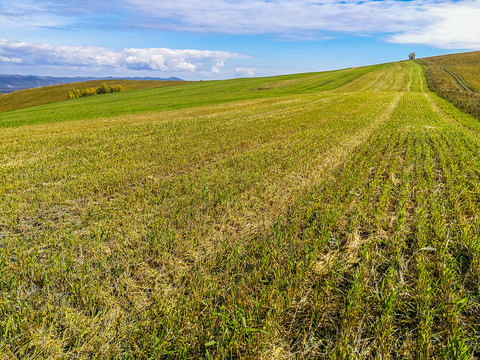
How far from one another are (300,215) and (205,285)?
9.35 feet

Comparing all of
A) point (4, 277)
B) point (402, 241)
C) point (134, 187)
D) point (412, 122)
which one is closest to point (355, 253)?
point (402, 241)

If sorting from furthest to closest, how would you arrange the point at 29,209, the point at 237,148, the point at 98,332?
1. the point at 237,148
2. the point at 29,209
3. the point at 98,332

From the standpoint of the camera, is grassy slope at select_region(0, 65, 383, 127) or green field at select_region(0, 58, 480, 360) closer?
green field at select_region(0, 58, 480, 360)

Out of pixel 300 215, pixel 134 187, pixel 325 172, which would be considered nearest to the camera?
pixel 300 215

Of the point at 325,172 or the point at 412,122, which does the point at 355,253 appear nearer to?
the point at 325,172

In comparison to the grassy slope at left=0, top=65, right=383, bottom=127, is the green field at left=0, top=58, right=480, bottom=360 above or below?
below

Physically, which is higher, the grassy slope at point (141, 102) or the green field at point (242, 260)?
the grassy slope at point (141, 102)

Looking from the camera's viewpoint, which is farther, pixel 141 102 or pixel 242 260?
pixel 141 102

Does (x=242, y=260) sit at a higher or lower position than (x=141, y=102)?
lower

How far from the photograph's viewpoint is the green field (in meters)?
2.85

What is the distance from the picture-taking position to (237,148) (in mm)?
12125

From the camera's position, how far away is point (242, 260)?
4.22m

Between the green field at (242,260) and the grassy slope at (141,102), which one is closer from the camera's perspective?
the green field at (242,260)

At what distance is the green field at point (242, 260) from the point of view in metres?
2.85
